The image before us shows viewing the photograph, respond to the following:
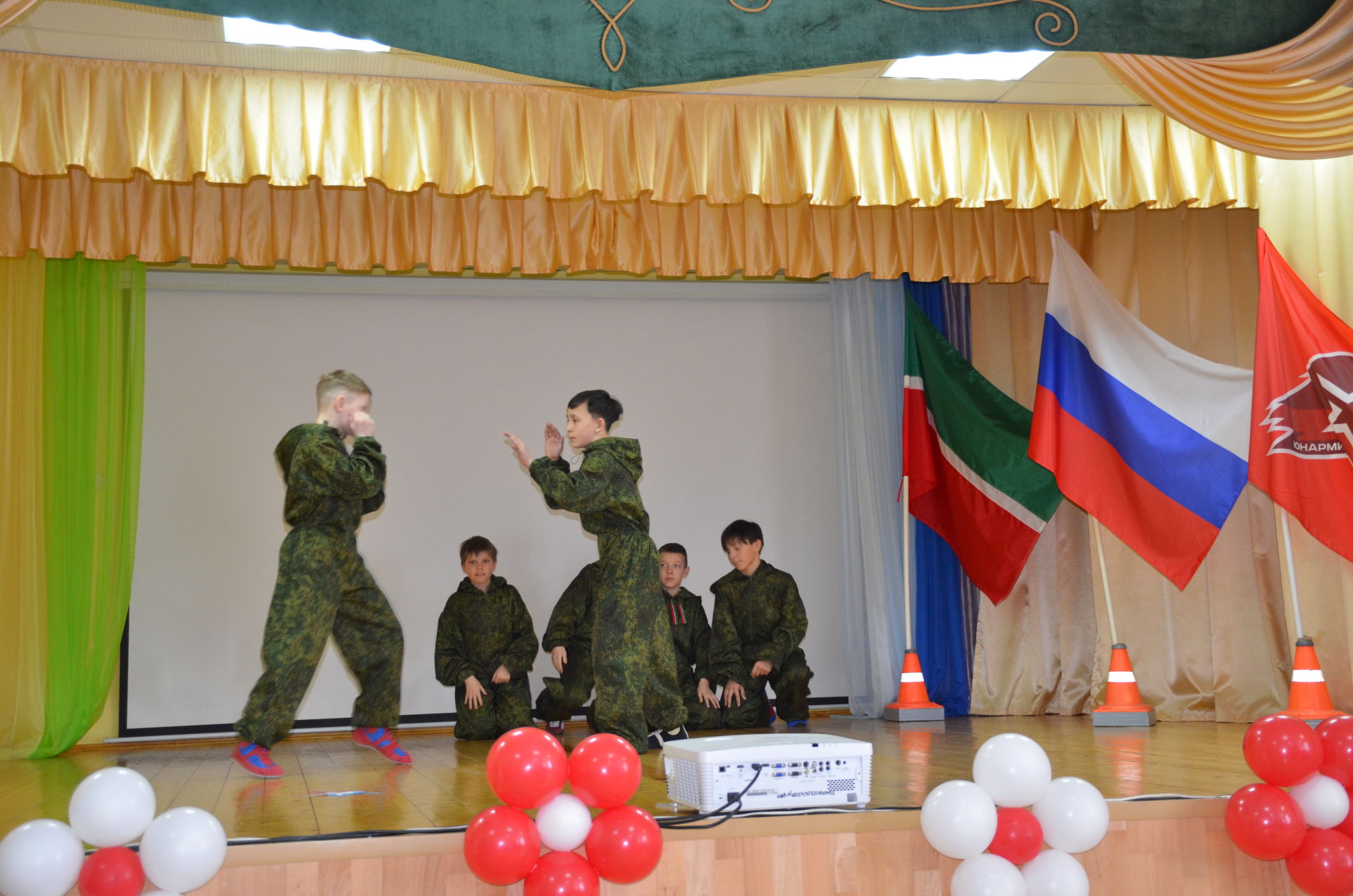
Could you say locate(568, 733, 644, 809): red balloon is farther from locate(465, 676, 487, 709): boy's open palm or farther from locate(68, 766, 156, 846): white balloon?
locate(465, 676, 487, 709): boy's open palm

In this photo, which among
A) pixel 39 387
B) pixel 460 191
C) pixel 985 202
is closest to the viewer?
pixel 460 191

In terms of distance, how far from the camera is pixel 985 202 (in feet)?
16.6

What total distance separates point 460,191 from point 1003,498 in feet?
10.2

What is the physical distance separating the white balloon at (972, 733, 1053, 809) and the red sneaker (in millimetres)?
2351

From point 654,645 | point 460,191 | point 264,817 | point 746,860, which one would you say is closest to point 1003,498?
point 654,645

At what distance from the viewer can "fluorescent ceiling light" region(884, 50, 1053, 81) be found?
4875 millimetres

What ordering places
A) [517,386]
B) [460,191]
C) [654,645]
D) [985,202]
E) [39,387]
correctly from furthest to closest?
[517,386], [39,387], [985,202], [460,191], [654,645]

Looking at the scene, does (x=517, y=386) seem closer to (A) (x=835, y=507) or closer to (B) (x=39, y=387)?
(A) (x=835, y=507)

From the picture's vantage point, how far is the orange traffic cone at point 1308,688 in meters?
4.36

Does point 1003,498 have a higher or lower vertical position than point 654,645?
higher

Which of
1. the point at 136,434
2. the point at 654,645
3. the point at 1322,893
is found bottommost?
the point at 1322,893

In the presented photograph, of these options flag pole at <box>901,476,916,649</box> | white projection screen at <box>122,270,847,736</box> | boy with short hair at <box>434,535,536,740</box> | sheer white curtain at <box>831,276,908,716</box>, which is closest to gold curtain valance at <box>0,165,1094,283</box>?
sheer white curtain at <box>831,276,908,716</box>

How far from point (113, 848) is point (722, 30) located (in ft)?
7.88

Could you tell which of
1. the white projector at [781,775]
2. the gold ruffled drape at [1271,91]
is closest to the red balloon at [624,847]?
the white projector at [781,775]
